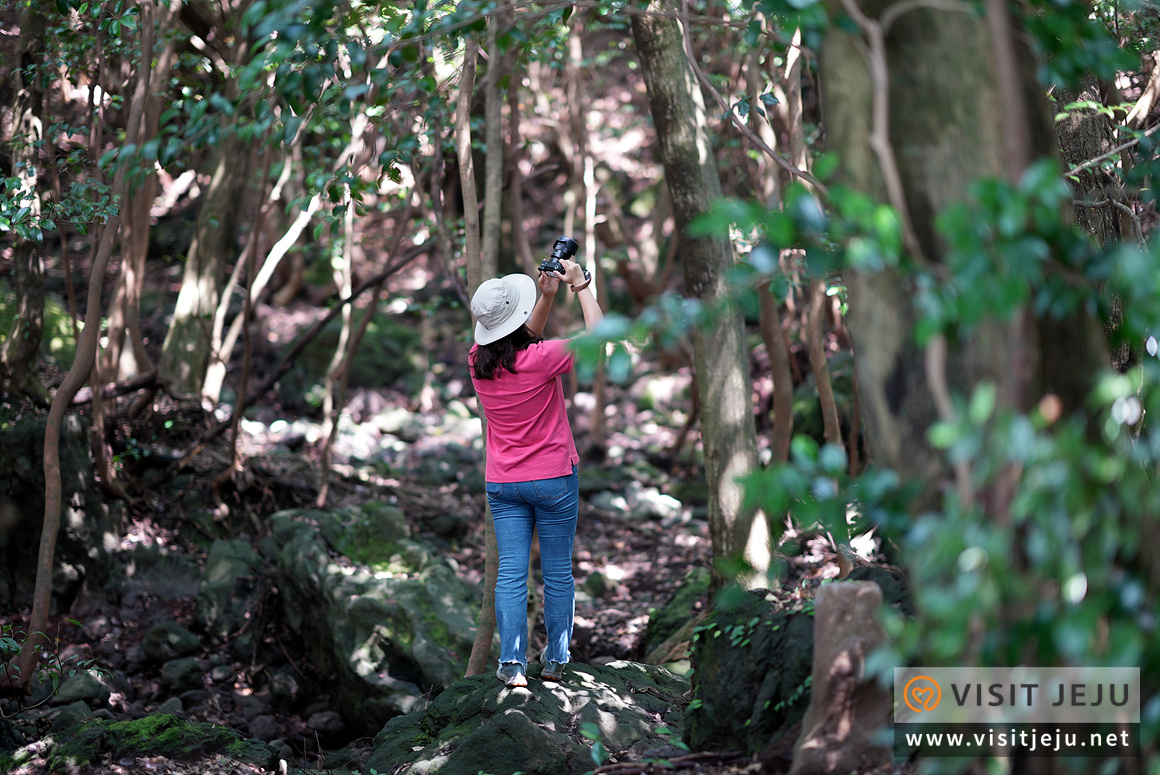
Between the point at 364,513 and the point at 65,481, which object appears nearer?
the point at 65,481

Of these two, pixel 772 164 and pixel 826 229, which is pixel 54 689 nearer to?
pixel 826 229

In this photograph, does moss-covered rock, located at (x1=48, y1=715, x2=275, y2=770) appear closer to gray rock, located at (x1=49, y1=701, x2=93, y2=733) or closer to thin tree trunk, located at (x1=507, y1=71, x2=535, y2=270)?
gray rock, located at (x1=49, y1=701, x2=93, y2=733)

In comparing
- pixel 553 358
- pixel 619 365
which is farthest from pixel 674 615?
pixel 619 365

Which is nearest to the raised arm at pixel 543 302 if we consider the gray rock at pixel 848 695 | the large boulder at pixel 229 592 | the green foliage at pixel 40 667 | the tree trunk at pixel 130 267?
the gray rock at pixel 848 695

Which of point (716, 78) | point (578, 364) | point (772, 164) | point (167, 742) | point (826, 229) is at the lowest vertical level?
point (167, 742)

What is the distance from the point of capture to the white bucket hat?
379 centimetres

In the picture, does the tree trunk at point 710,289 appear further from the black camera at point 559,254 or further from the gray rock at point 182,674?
the gray rock at point 182,674

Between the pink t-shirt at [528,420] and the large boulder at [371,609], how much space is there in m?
1.97

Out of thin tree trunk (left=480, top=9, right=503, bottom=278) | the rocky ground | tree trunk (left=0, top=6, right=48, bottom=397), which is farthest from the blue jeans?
tree trunk (left=0, top=6, right=48, bottom=397)

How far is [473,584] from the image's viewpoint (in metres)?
6.74

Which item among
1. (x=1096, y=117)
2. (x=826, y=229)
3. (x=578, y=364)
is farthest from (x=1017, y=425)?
(x=1096, y=117)

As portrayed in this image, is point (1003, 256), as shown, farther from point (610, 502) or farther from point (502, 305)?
point (610, 502)

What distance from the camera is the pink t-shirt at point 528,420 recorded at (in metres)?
3.86

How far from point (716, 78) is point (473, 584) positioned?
522cm
